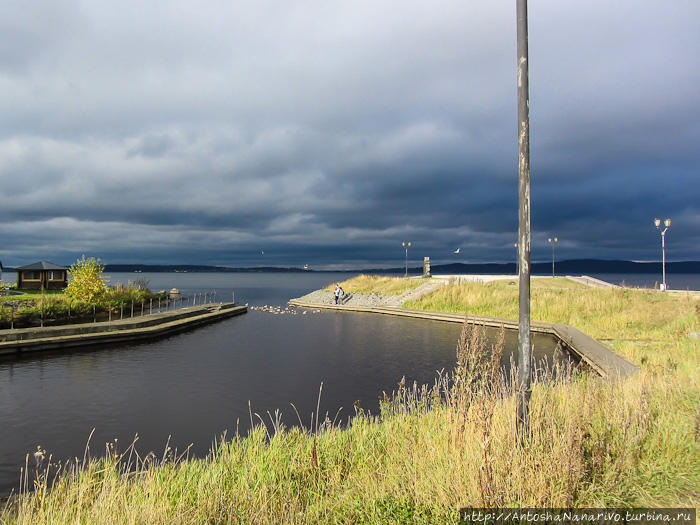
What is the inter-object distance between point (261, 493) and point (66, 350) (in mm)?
17056

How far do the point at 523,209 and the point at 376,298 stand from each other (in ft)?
116

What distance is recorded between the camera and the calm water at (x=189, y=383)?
886 centimetres

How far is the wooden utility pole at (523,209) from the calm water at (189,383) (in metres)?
6.06

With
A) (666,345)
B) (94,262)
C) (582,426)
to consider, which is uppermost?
(94,262)

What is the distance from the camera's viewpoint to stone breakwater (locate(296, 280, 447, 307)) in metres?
35.8

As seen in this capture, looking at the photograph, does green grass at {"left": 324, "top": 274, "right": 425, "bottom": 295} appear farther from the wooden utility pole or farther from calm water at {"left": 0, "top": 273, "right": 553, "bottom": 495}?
the wooden utility pole

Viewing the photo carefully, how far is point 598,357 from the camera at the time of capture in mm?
12680

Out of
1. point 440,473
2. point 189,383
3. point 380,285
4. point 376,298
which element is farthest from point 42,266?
point 440,473

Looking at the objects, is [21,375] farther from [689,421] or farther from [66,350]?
[689,421]

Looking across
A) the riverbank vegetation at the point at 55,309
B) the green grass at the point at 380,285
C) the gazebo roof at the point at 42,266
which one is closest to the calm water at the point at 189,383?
the riverbank vegetation at the point at 55,309

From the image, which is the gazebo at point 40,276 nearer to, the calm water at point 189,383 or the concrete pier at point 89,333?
the concrete pier at point 89,333

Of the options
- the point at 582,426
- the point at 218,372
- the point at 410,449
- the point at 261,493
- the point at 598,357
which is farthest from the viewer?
the point at 218,372

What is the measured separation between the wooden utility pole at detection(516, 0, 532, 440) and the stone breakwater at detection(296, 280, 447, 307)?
99.5ft

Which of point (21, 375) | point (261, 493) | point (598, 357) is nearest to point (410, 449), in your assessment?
point (261, 493)
